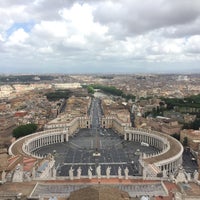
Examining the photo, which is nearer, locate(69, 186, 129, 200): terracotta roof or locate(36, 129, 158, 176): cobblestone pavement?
locate(69, 186, 129, 200): terracotta roof

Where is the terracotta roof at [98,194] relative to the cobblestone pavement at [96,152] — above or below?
above

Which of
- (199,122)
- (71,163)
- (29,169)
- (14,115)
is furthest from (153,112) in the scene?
(29,169)

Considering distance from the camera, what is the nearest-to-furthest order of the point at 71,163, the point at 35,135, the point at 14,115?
the point at 71,163
the point at 35,135
the point at 14,115

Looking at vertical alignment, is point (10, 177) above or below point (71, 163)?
above

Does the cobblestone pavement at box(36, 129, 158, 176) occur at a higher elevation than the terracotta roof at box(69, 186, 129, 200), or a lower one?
lower

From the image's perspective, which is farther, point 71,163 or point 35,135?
point 35,135

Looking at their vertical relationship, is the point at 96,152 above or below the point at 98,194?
below

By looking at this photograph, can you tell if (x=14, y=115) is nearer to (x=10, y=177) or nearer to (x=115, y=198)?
(x=10, y=177)

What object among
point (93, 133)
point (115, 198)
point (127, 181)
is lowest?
point (93, 133)

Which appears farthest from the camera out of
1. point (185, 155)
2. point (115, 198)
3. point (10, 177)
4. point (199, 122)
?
point (199, 122)

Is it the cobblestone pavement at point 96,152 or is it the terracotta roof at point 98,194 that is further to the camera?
the cobblestone pavement at point 96,152

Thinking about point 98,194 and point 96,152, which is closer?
point 98,194
